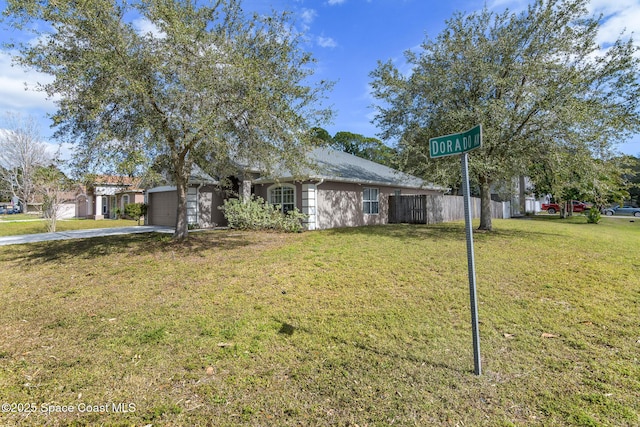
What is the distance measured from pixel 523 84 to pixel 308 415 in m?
12.6

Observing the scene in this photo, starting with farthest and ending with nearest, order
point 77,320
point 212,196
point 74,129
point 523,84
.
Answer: point 212,196, point 523,84, point 74,129, point 77,320

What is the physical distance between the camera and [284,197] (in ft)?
48.4

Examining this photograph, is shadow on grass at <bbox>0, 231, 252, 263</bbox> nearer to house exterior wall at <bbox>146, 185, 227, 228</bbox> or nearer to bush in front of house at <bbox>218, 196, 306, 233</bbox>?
bush in front of house at <bbox>218, 196, 306, 233</bbox>

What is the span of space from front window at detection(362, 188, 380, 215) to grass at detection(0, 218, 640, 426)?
904 cm

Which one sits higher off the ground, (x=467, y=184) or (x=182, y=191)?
(x=182, y=191)

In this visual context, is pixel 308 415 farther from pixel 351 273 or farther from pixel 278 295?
pixel 351 273

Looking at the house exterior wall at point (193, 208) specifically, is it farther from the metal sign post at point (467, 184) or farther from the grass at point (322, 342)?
the metal sign post at point (467, 184)

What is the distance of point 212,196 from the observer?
53.5ft

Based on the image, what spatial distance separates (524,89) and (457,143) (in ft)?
31.6

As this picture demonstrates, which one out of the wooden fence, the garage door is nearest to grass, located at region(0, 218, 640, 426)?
the wooden fence

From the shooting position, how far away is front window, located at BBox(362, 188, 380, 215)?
53.8 ft

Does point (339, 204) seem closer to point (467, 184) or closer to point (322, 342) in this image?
point (322, 342)

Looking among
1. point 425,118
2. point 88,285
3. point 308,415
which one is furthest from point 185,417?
point 425,118

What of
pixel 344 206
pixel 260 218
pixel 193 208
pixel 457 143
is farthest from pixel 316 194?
pixel 457 143
